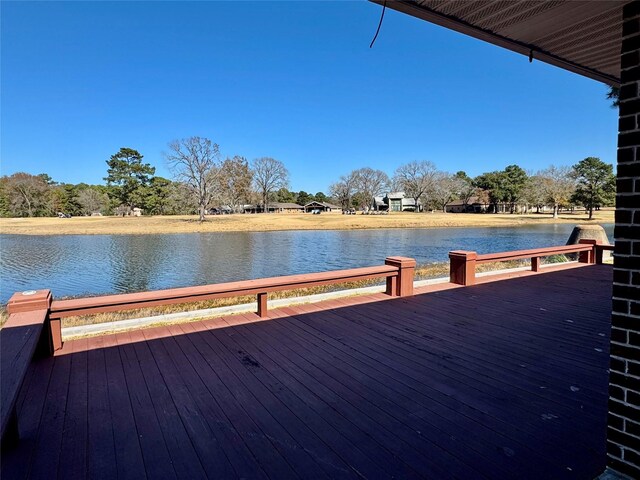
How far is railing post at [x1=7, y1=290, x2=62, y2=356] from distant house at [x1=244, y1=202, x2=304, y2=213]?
Result: 2939 inches

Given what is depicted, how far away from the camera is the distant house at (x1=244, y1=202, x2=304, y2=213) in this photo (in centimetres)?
7838

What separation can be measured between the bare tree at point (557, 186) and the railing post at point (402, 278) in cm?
5594

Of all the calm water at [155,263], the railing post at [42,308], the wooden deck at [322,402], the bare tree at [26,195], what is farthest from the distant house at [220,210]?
the wooden deck at [322,402]

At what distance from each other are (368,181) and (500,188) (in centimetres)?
2564

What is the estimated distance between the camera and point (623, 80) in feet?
5.03

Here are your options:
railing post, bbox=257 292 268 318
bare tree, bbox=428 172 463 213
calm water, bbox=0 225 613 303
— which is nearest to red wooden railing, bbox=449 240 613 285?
railing post, bbox=257 292 268 318

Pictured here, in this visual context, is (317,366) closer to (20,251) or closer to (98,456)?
(98,456)

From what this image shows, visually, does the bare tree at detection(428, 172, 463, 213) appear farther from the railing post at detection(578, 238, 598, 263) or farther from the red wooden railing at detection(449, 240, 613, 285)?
the red wooden railing at detection(449, 240, 613, 285)

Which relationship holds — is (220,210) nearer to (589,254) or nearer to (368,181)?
(368,181)

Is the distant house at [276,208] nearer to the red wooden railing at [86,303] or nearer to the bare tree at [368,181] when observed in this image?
the bare tree at [368,181]

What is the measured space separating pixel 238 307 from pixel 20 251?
20215mm

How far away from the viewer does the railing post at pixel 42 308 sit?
3.25 meters

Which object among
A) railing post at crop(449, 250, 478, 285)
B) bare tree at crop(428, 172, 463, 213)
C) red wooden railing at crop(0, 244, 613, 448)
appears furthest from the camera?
bare tree at crop(428, 172, 463, 213)

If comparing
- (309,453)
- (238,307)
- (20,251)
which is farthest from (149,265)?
(309,453)
